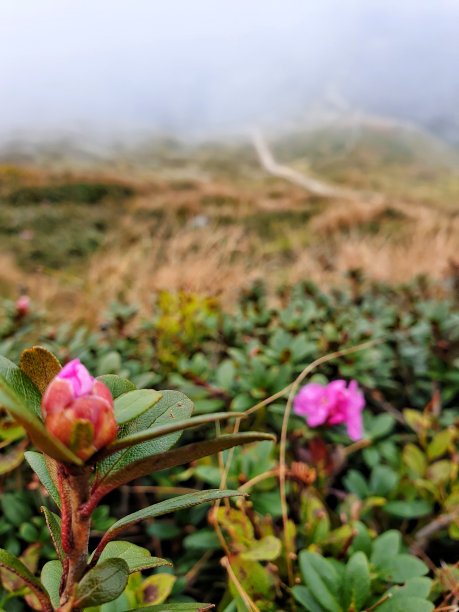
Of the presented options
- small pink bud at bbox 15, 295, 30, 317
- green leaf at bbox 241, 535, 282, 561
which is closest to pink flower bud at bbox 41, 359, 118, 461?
green leaf at bbox 241, 535, 282, 561

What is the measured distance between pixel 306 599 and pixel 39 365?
57 cm

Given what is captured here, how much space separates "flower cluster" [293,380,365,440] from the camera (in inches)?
40.9

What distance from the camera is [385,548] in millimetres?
842

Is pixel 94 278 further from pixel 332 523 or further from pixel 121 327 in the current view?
pixel 332 523

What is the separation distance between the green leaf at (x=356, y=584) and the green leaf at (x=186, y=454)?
471mm

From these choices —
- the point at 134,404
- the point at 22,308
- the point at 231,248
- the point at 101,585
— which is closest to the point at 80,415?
the point at 134,404

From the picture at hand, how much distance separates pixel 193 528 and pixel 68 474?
0.75 m

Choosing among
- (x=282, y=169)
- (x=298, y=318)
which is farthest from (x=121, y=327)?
(x=282, y=169)

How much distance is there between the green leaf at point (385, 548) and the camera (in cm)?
83

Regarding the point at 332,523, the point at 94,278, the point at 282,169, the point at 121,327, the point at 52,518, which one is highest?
the point at 52,518

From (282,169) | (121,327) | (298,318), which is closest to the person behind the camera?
(298,318)

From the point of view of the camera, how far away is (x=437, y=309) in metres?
1.61

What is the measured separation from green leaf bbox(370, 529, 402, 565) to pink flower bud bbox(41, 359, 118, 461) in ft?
2.13

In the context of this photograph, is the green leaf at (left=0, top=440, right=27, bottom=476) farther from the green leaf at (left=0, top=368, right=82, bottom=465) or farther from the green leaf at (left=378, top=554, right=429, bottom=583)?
the green leaf at (left=378, top=554, right=429, bottom=583)
